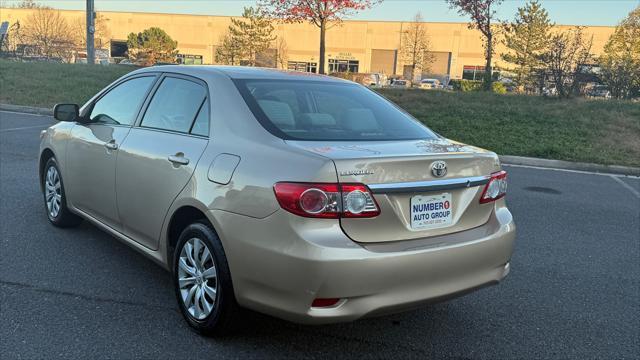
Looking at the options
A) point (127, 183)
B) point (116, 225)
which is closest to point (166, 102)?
point (127, 183)

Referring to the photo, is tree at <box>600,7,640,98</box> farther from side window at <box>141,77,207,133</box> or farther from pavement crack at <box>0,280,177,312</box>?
pavement crack at <box>0,280,177,312</box>

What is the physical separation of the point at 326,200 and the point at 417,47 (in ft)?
190

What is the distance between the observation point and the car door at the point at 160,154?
3.32m

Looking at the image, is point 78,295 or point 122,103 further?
point 122,103

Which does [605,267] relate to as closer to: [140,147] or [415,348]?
[415,348]

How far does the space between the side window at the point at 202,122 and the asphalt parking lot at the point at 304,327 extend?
1.15m

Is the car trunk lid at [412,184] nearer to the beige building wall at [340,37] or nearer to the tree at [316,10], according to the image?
the tree at [316,10]

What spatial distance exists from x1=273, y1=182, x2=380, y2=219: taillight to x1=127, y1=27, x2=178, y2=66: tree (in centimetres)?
5225

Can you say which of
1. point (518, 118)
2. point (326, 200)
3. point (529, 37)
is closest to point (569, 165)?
point (518, 118)

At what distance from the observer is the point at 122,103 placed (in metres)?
4.32

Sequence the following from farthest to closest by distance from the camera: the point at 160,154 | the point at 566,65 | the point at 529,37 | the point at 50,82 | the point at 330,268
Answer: the point at 529,37 < the point at 50,82 < the point at 566,65 < the point at 160,154 < the point at 330,268

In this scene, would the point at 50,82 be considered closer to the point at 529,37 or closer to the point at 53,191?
the point at 53,191

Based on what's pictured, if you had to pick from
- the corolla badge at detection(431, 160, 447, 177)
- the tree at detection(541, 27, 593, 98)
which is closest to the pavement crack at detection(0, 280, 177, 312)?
the corolla badge at detection(431, 160, 447, 177)

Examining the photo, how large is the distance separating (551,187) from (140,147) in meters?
6.76
